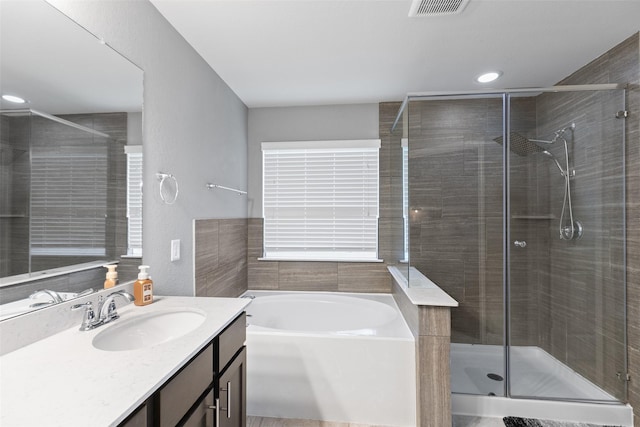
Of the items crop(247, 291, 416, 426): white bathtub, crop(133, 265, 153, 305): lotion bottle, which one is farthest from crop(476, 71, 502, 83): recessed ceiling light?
crop(133, 265, 153, 305): lotion bottle

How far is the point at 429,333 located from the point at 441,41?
5.91 feet

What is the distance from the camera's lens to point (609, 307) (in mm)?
1948

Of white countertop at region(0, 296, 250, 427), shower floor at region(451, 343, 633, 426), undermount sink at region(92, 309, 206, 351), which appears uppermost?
white countertop at region(0, 296, 250, 427)

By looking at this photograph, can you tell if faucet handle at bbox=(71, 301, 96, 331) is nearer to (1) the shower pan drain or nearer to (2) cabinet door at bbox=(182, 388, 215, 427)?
(2) cabinet door at bbox=(182, 388, 215, 427)

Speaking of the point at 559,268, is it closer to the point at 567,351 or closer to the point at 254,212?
the point at 567,351

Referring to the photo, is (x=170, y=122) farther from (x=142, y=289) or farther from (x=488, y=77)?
(x=488, y=77)

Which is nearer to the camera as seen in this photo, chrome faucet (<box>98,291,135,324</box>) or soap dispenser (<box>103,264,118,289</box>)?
chrome faucet (<box>98,291,135,324</box>)

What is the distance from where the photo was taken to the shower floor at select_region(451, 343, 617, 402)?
1965mm

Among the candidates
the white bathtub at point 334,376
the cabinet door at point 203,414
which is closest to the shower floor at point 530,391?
the white bathtub at point 334,376

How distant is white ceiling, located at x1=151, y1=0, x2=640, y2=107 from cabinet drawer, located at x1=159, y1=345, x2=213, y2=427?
5.49 feet

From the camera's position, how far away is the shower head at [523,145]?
209 centimetres

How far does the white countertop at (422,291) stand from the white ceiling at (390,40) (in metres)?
1.55

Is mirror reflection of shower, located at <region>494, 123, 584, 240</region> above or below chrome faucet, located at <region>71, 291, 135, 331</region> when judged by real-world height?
above

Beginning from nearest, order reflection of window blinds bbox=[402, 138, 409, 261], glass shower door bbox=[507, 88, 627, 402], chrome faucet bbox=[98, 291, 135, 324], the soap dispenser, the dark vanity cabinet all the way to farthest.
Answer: the dark vanity cabinet, chrome faucet bbox=[98, 291, 135, 324], the soap dispenser, glass shower door bbox=[507, 88, 627, 402], reflection of window blinds bbox=[402, 138, 409, 261]
